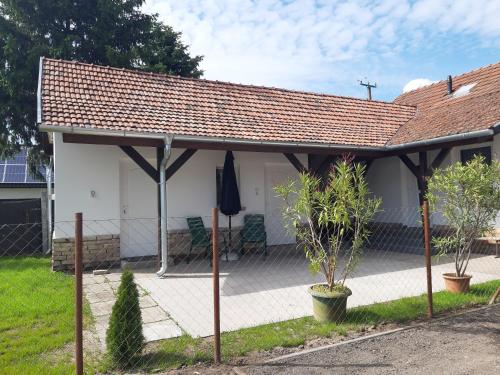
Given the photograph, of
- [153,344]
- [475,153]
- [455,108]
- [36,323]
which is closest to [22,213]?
[36,323]

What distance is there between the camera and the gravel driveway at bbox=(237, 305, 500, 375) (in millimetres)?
3447

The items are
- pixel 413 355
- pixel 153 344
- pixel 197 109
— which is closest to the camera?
pixel 413 355

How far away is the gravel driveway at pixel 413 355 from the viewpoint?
11.3ft

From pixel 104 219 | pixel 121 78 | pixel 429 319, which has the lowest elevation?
pixel 429 319

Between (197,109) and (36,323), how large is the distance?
624cm

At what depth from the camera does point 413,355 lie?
3.74m

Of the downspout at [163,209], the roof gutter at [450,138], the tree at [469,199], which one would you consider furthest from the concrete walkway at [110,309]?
the roof gutter at [450,138]

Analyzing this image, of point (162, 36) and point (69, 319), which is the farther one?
point (162, 36)

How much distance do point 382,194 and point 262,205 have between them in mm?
4451

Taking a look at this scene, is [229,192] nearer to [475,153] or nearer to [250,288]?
[250,288]

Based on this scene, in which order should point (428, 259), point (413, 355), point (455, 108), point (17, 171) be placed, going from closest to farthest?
point (413, 355) → point (428, 259) → point (455, 108) → point (17, 171)

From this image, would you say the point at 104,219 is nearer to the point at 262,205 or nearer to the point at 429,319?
the point at 262,205

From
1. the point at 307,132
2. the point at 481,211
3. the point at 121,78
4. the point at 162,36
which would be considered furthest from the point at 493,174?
the point at 162,36

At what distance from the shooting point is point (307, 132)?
9898mm
